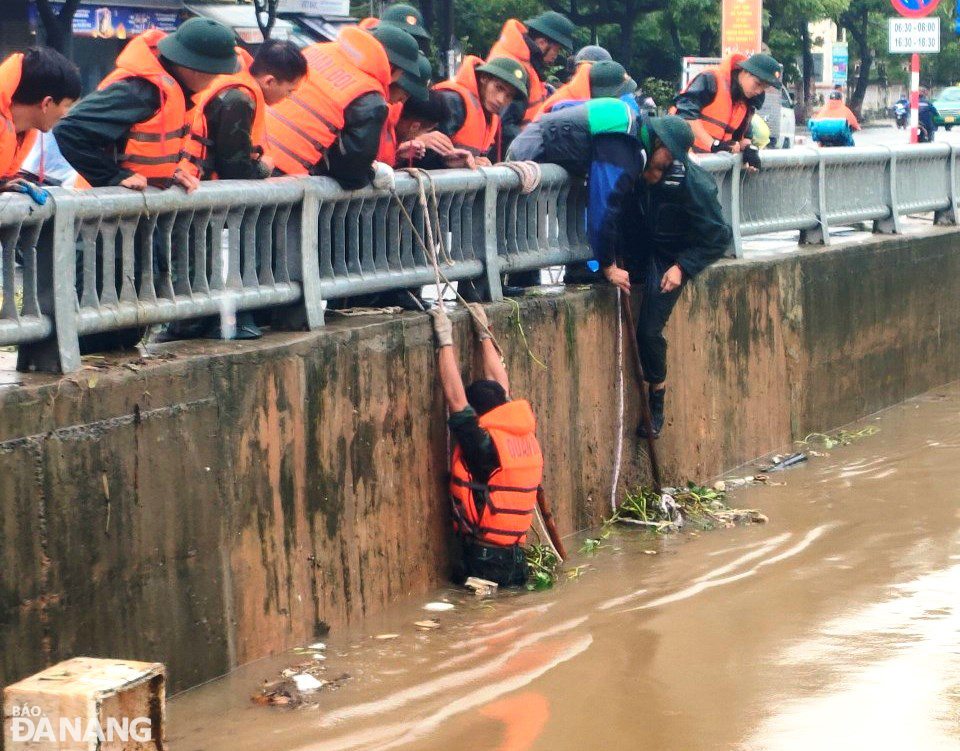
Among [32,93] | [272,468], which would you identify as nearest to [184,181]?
[32,93]

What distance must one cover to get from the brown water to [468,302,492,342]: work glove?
1.23 meters

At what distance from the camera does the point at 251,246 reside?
20.7ft

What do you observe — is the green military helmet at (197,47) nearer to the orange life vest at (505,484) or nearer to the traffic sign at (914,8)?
the orange life vest at (505,484)

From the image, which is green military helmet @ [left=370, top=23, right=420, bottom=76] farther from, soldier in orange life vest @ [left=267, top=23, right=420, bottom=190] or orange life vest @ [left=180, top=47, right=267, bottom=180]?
orange life vest @ [left=180, top=47, right=267, bottom=180]

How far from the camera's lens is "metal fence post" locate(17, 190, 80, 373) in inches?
207

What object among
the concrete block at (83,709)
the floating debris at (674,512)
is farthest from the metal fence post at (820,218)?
the concrete block at (83,709)

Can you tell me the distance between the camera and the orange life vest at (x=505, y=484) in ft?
23.4

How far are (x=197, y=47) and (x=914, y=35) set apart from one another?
12165 mm

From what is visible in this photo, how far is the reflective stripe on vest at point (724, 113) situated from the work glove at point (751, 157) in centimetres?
29

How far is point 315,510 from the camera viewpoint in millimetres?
6391

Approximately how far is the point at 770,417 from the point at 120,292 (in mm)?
5938

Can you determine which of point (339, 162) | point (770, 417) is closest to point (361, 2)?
point (770, 417)

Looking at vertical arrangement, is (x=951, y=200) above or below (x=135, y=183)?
below

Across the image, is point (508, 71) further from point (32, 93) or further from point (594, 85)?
point (32, 93)
